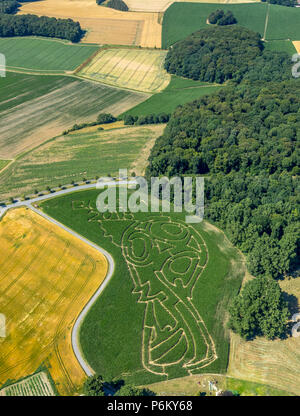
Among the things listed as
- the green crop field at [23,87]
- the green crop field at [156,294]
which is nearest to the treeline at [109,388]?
the green crop field at [156,294]

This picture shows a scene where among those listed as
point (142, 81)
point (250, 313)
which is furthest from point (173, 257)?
point (142, 81)

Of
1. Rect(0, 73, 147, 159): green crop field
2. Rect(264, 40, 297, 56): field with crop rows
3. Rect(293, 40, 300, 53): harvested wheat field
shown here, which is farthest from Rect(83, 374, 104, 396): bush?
Rect(293, 40, 300, 53): harvested wheat field

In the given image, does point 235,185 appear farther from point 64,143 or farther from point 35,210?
point 64,143

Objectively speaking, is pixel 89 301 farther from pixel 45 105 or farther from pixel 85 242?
pixel 45 105

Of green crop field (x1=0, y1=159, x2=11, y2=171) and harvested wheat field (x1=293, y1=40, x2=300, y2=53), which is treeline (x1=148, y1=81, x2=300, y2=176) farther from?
harvested wheat field (x1=293, y1=40, x2=300, y2=53)

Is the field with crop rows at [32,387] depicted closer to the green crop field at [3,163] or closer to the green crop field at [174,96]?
the green crop field at [3,163]

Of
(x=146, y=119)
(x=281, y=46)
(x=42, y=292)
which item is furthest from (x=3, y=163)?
(x=281, y=46)
